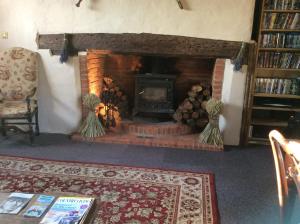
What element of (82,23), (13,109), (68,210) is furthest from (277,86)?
(13,109)

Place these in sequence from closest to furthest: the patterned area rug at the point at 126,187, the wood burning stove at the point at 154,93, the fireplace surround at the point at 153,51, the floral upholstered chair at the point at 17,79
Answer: the patterned area rug at the point at 126,187 → the fireplace surround at the point at 153,51 → the floral upholstered chair at the point at 17,79 → the wood burning stove at the point at 154,93

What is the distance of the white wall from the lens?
10.9ft

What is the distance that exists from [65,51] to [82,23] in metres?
0.43

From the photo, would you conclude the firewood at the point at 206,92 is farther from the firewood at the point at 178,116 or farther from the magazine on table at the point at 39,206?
the magazine on table at the point at 39,206

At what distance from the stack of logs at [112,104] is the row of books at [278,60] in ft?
6.55

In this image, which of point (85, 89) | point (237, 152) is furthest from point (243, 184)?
point (85, 89)

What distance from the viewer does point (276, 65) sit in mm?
3512

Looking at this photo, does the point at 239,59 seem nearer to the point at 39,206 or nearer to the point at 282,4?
the point at 282,4

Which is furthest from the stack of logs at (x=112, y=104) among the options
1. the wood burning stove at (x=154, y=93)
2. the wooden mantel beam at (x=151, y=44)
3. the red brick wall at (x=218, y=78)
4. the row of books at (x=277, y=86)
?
the row of books at (x=277, y=86)

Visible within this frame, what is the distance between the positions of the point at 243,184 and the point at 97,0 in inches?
106

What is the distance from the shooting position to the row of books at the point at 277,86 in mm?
3520

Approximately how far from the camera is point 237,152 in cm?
351

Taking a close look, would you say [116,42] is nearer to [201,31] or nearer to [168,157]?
[201,31]

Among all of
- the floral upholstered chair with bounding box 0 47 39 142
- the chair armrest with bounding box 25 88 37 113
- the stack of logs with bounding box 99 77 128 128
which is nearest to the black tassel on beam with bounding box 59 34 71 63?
the floral upholstered chair with bounding box 0 47 39 142
